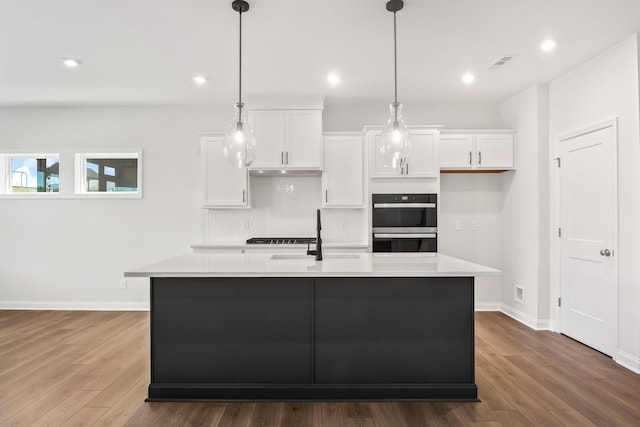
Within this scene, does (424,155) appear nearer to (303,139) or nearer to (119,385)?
(303,139)

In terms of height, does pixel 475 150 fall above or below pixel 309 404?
above

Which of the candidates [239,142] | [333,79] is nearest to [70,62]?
[239,142]

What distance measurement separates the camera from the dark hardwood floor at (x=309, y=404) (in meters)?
2.31

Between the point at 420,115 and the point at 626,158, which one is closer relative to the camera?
the point at 626,158

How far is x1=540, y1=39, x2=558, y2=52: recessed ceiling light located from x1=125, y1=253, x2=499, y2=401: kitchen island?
2144 millimetres

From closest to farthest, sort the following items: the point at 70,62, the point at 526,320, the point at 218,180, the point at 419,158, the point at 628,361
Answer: the point at 628,361
the point at 70,62
the point at 526,320
the point at 419,158
the point at 218,180

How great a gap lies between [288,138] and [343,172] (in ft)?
2.61

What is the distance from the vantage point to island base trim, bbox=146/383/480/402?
252cm

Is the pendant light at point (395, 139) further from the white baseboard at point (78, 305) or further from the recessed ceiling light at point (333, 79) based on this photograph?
the white baseboard at point (78, 305)

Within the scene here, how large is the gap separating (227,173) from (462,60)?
291 cm

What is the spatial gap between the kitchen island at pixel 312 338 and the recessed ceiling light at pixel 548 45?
84.4 inches

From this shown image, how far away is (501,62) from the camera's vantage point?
12.0 ft

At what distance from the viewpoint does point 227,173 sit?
4660 mm

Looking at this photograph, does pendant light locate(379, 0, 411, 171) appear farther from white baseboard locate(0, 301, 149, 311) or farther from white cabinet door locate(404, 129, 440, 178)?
white baseboard locate(0, 301, 149, 311)
